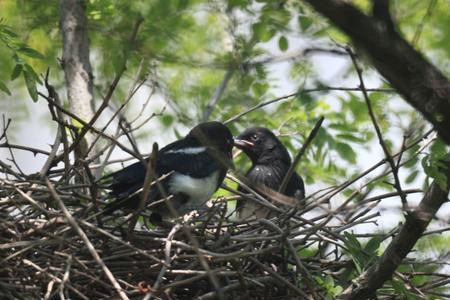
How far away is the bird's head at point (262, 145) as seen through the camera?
A: 7.52 m

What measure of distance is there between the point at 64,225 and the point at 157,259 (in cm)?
52

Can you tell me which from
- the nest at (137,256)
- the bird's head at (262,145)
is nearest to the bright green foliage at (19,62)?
the nest at (137,256)

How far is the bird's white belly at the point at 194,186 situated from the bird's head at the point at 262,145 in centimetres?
204

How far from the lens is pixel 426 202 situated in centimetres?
376

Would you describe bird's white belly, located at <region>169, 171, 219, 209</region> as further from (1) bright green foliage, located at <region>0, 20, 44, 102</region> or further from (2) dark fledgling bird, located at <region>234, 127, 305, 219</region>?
(2) dark fledgling bird, located at <region>234, 127, 305, 219</region>

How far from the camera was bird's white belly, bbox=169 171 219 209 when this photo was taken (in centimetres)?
523

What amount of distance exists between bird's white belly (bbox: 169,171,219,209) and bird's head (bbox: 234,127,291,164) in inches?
80.5

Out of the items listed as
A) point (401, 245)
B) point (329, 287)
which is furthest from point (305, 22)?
point (401, 245)

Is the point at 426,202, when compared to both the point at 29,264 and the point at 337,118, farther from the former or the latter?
the point at 337,118

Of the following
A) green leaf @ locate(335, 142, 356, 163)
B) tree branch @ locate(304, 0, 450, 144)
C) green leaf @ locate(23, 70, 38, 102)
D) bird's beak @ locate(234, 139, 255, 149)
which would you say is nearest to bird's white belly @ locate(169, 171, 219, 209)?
green leaf @ locate(23, 70, 38, 102)

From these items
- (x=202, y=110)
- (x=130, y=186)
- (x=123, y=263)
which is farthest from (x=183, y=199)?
(x=202, y=110)

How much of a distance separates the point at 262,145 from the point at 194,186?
2.29 metres

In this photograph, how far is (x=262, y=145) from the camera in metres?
7.53

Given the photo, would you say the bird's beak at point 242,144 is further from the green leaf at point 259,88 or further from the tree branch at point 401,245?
the tree branch at point 401,245
